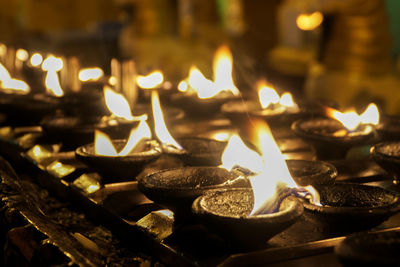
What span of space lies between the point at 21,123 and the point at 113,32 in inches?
410

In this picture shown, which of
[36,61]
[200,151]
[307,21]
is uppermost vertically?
[307,21]

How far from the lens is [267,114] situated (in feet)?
12.5

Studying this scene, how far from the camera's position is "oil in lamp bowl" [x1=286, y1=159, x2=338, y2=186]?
242cm

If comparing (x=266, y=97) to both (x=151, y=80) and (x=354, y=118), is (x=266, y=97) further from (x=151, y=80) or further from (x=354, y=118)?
(x=151, y=80)

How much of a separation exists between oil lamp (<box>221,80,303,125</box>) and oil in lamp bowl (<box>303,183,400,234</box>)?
4.81 ft

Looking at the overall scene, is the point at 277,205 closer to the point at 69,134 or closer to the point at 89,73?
the point at 69,134

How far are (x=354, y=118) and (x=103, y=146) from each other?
139cm

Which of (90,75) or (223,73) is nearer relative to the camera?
(223,73)

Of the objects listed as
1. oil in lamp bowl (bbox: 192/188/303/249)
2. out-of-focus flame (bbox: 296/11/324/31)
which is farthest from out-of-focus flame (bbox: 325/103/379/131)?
out-of-focus flame (bbox: 296/11/324/31)

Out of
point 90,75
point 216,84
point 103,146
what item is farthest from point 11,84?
point 103,146

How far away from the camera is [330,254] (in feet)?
6.57

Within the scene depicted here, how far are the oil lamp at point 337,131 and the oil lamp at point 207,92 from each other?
1.09 metres

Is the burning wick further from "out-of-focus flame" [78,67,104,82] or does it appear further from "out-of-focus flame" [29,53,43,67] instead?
"out-of-focus flame" [29,53,43,67]

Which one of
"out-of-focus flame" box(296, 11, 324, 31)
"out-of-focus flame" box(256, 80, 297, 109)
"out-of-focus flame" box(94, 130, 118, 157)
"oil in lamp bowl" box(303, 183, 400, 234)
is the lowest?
"oil in lamp bowl" box(303, 183, 400, 234)
